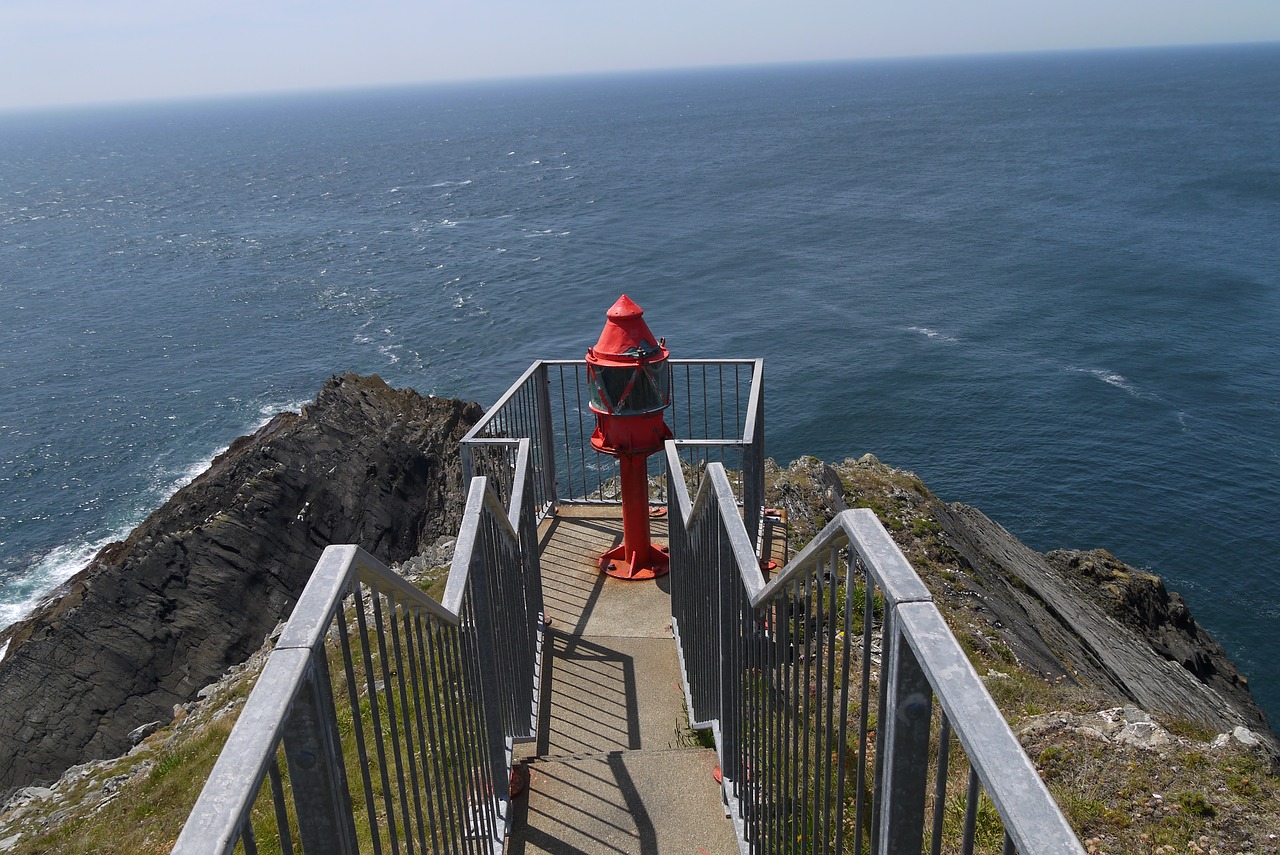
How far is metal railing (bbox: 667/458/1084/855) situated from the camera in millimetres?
1638

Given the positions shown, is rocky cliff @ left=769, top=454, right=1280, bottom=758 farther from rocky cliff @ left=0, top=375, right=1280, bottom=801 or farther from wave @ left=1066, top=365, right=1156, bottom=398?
wave @ left=1066, top=365, right=1156, bottom=398

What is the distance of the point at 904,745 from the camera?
77.6 inches

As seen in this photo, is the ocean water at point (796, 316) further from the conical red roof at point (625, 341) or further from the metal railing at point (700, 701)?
the metal railing at point (700, 701)

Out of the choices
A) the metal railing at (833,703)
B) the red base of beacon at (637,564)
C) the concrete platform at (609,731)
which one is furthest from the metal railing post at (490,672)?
the red base of beacon at (637,564)

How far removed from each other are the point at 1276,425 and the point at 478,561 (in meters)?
37.1

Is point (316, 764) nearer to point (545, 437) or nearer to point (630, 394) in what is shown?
point (630, 394)

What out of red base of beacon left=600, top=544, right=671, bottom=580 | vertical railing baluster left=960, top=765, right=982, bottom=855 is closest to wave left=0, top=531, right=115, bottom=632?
red base of beacon left=600, top=544, right=671, bottom=580

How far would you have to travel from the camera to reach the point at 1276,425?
33438 millimetres

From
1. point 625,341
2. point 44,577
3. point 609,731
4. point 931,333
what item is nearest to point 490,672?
point 609,731

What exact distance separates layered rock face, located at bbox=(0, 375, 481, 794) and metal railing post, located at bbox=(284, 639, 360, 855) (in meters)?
17.8

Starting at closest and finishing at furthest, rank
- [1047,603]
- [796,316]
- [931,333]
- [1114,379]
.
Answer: [1047,603], [1114,379], [931,333], [796,316]

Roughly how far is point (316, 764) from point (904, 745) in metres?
1.23

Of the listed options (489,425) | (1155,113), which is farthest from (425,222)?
(1155,113)

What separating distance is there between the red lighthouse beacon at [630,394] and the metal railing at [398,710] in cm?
111
